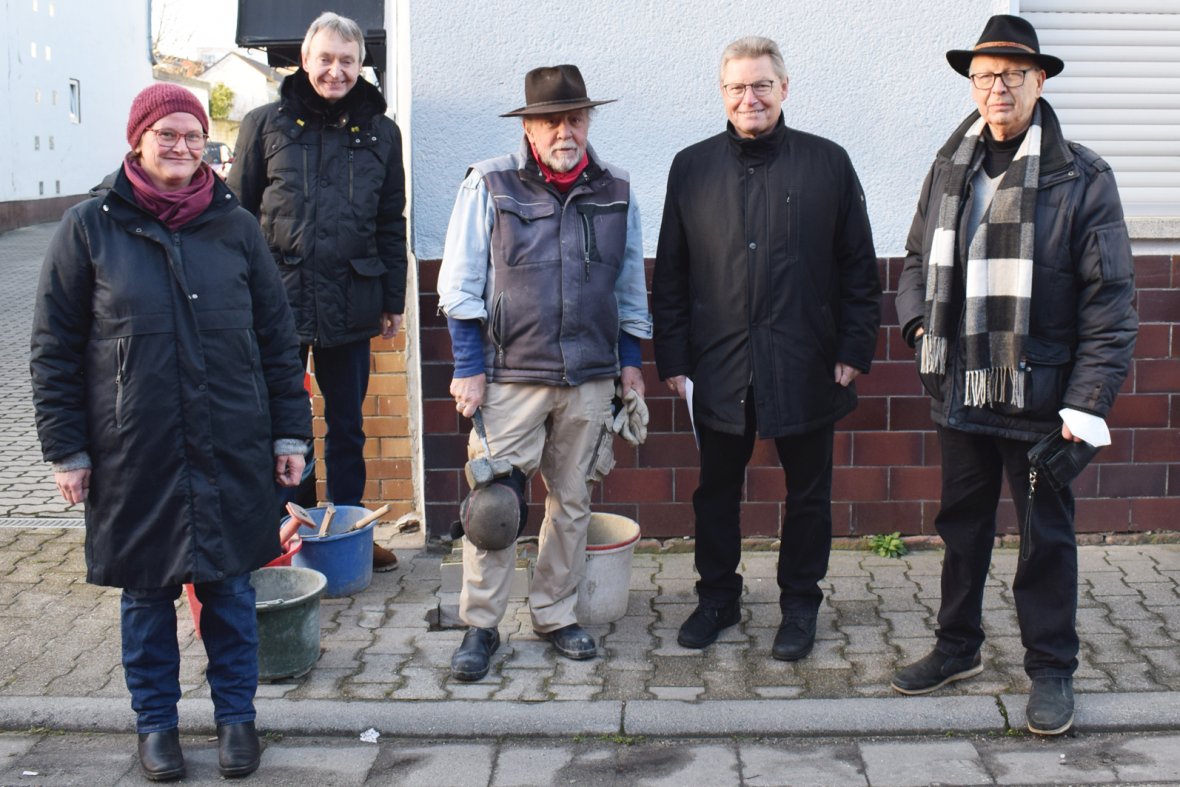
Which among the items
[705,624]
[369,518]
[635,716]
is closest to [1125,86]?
[705,624]

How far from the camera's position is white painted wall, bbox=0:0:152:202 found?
83.8 ft

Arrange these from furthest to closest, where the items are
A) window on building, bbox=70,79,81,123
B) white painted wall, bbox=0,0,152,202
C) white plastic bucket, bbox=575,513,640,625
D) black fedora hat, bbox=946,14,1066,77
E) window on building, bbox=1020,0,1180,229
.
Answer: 1. window on building, bbox=70,79,81,123
2. white painted wall, bbox=0,0,152,202
3. window on building, bbox=1020,0,1180,229
4. white plastic bucket, bbox=575,513,640,625
5. black fedora hat, bbox=946,14,1066,77

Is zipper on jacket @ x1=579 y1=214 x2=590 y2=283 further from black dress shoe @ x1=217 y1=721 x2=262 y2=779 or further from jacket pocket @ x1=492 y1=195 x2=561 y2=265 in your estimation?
black dress shoe @ x1=217 y1=721 x2=262 y2=779

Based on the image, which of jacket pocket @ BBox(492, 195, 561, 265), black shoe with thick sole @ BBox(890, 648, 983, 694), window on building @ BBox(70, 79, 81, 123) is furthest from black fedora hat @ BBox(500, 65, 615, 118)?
window on building @ BBox(70, 79, 81, 123)

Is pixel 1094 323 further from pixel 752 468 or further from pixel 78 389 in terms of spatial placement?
pixel 78 389

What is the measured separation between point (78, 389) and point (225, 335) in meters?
0.43

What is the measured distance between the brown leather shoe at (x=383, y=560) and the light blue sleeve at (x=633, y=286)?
5.42 ft

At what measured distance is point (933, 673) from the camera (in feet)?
14.2

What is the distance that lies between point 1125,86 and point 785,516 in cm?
267

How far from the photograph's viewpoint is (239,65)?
61312mm

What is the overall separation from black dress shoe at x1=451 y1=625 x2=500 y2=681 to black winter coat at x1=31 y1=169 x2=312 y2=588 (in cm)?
93

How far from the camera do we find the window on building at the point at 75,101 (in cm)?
2955

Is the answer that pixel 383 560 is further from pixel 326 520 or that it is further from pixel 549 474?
pixel 549 474

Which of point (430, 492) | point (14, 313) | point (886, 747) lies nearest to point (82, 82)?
point (14, 313)
